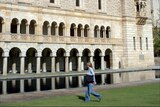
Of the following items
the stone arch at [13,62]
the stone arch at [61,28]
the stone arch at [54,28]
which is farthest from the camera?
the stone arch at [61,28]

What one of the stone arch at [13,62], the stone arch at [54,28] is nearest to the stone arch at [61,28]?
the stone arch at [54,28]

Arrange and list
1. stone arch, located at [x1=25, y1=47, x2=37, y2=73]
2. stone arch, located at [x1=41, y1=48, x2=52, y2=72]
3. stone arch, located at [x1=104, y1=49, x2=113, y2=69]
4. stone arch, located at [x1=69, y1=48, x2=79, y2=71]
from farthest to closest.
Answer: stone arch, located at [x1=69, y1=48, x2=79, y2=71] < stone arch, located at [x1=104, y1=49, x2=113, y2=69] < stone arch, located at [x1=41, y1=48, x2=52, y2=72] < stone arch, located at [x1=25, y1=47, x2=37, y2=73]

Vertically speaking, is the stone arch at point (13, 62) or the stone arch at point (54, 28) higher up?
the stone arch at point (54, 28)

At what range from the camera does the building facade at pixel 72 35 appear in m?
32.7

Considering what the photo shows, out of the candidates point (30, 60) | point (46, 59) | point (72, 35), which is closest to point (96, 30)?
point (72, 35)

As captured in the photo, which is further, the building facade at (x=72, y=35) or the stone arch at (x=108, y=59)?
the stone arch at (x=108, y=59)

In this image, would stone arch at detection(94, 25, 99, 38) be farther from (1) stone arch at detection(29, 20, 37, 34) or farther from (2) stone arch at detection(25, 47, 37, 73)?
(2) stone arch at detection(25, 47, 37, 73)

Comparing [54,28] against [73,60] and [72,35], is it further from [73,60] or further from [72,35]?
[73,60]

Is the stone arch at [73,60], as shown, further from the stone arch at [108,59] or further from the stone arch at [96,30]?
the stone arch at [108,59]

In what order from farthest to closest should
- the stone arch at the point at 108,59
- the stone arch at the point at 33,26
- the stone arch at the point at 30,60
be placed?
the stone arch at the point at 108,59
the stone arch at the point at 30,60
the stone arch at the point at 33,26

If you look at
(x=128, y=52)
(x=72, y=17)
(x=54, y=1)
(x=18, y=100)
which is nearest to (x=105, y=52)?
(x=128, y=52)

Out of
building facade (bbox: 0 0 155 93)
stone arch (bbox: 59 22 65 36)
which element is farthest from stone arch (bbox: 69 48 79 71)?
stone arch (bbox: 59 22 65 36)

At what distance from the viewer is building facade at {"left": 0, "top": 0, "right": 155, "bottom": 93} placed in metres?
32.7

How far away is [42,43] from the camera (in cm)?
3447
